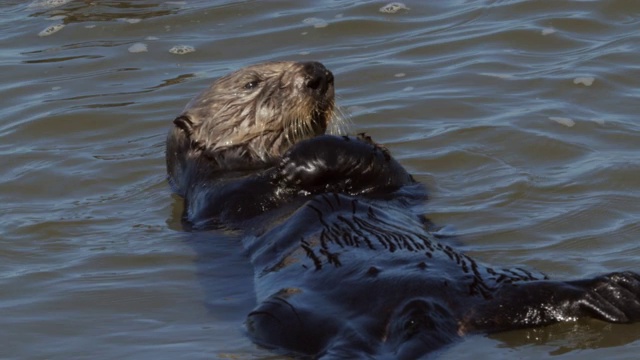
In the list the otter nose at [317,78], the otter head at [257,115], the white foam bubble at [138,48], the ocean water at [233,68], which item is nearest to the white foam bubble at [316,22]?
the ocean water at [233,68]

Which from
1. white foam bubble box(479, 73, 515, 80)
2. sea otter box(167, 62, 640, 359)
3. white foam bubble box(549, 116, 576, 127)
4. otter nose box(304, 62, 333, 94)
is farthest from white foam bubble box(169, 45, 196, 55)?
otter nose box(304, 62, 333, 94)

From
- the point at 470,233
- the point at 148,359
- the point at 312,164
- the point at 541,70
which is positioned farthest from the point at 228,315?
the point at 541,70

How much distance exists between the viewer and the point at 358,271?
15.6 ft

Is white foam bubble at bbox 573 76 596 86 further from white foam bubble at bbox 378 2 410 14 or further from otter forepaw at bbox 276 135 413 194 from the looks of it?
otter forepaw at bbox 276 135 413 194

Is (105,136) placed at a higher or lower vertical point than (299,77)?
lower

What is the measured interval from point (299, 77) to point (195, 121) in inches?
26.3

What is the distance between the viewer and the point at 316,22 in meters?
10.2

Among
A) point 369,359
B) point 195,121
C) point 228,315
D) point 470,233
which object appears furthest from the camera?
point 195,121

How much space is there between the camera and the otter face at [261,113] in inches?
258

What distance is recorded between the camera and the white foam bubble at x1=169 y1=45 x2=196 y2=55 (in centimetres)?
989

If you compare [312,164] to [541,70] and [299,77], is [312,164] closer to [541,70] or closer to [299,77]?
[299,77]

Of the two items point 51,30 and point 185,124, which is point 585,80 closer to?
point 185,124

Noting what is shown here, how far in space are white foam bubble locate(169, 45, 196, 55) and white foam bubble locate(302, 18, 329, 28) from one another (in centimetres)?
98

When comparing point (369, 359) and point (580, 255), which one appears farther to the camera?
point (580, 255)
